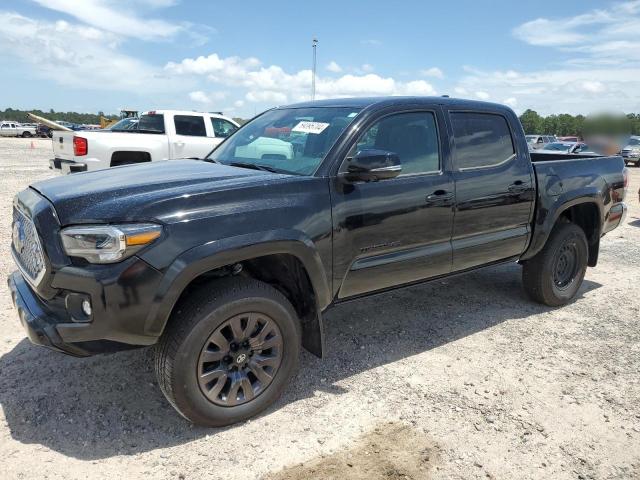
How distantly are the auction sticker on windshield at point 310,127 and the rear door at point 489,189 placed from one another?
42.9 inches

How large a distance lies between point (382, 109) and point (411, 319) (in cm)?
201

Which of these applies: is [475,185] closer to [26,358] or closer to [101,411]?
[101,411]

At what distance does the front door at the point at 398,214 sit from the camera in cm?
324

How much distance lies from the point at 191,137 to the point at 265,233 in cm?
874

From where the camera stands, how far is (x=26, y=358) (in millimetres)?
3627

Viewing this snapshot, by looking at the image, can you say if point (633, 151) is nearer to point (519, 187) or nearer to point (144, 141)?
point (144, 141)

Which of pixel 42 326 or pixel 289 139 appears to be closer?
pixel 42 326

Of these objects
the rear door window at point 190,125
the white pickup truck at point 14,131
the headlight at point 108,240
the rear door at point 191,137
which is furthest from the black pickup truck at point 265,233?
the white pickup truck at point 14,131

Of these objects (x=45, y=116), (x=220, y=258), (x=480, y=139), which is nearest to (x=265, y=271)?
(x=220, y=258)

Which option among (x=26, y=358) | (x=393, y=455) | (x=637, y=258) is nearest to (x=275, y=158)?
(x=393, y=455)

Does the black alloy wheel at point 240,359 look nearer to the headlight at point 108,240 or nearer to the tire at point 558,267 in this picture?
the headlight at point 108,240

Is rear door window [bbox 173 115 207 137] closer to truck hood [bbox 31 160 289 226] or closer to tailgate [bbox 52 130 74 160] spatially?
tailgate [bbox 52 130 74 160]

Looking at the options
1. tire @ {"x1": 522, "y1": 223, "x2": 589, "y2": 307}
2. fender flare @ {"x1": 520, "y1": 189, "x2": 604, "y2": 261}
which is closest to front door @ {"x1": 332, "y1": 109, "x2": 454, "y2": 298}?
fender flare @ {"x1": 520, "y1": 189, "x2": 604, "y2": 261}

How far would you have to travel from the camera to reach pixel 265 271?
319 centimetres
